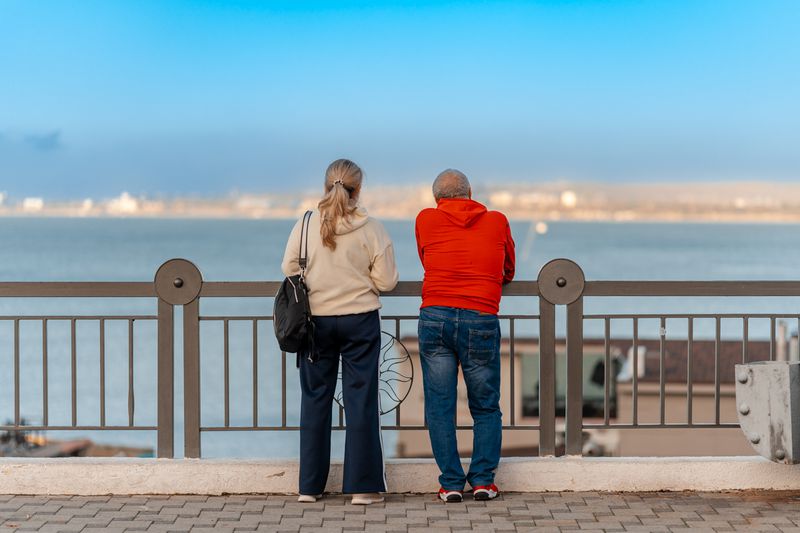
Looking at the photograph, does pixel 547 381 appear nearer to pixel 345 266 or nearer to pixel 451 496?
pixel 451 496

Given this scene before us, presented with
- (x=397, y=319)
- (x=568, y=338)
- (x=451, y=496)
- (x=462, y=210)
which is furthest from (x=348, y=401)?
(x=568, y=338)

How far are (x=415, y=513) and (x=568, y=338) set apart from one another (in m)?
1.42

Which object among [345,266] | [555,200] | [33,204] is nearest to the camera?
[345,266]

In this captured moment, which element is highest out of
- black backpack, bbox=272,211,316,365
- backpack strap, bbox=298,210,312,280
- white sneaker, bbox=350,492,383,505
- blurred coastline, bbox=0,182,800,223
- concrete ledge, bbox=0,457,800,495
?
blurred coastline, bbox=0,182,800,223

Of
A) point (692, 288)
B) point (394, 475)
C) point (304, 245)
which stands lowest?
point (394, 475)

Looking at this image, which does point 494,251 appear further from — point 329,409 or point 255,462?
point 255,462

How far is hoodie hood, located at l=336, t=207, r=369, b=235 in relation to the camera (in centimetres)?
572

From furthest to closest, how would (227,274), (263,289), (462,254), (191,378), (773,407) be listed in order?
1. (227,274)
2. (191,378)
3. (263,289)
4. (462,254)
5. (773,407)

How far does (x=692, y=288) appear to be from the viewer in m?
6.28

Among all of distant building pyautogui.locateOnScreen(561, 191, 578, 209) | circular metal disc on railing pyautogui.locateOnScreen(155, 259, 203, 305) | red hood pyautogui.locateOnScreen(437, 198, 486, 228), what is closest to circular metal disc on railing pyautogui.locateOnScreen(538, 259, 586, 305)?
red hood pyautogui.locateOnScreen(437, 198, 486, 228)

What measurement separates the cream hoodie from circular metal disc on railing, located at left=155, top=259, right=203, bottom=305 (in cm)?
74

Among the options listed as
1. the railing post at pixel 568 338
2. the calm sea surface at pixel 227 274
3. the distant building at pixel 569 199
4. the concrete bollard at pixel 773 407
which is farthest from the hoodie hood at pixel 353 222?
the distant building at pixel 569 199

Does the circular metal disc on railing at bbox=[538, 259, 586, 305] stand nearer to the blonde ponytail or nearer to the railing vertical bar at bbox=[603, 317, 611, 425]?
the railing vertical bar at bbox=[603, 317, 611, 425]

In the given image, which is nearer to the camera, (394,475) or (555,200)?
(394,475)
